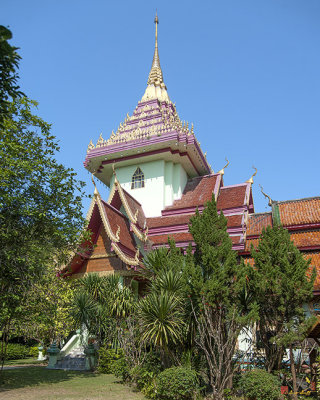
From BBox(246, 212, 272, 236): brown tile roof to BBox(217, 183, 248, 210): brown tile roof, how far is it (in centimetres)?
99

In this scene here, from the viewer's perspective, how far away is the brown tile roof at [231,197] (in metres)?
16.1

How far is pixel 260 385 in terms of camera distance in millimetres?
7473

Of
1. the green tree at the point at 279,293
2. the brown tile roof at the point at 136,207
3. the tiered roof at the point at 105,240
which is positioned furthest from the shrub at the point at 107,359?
the brown tile roof at the point at 136,207

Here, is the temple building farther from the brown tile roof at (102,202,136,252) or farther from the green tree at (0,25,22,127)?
the green tree at (0,25,22,127)

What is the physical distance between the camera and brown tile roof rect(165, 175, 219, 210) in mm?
16980

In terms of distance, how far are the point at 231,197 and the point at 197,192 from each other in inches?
73.9

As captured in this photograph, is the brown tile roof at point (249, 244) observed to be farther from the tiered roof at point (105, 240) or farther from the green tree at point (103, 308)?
the green tree at point (103, 308)

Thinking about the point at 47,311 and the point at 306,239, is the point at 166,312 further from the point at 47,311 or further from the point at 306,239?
the point at 306,239

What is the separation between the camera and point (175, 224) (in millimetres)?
15555

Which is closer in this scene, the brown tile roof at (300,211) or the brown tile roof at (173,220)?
the brown tile roof at (300,211)

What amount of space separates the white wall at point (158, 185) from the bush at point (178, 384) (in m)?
10.0

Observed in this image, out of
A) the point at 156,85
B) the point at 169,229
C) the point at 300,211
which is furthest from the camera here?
the point at 156,85

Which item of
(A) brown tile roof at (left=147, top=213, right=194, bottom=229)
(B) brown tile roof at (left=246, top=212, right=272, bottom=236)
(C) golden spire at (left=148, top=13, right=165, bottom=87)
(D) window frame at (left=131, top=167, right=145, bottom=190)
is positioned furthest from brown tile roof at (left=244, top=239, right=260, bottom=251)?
(C) golden spire at (left=148, top=13, right=165, bottom=87)

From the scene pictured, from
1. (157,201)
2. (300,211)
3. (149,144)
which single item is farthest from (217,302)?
(149,144)
